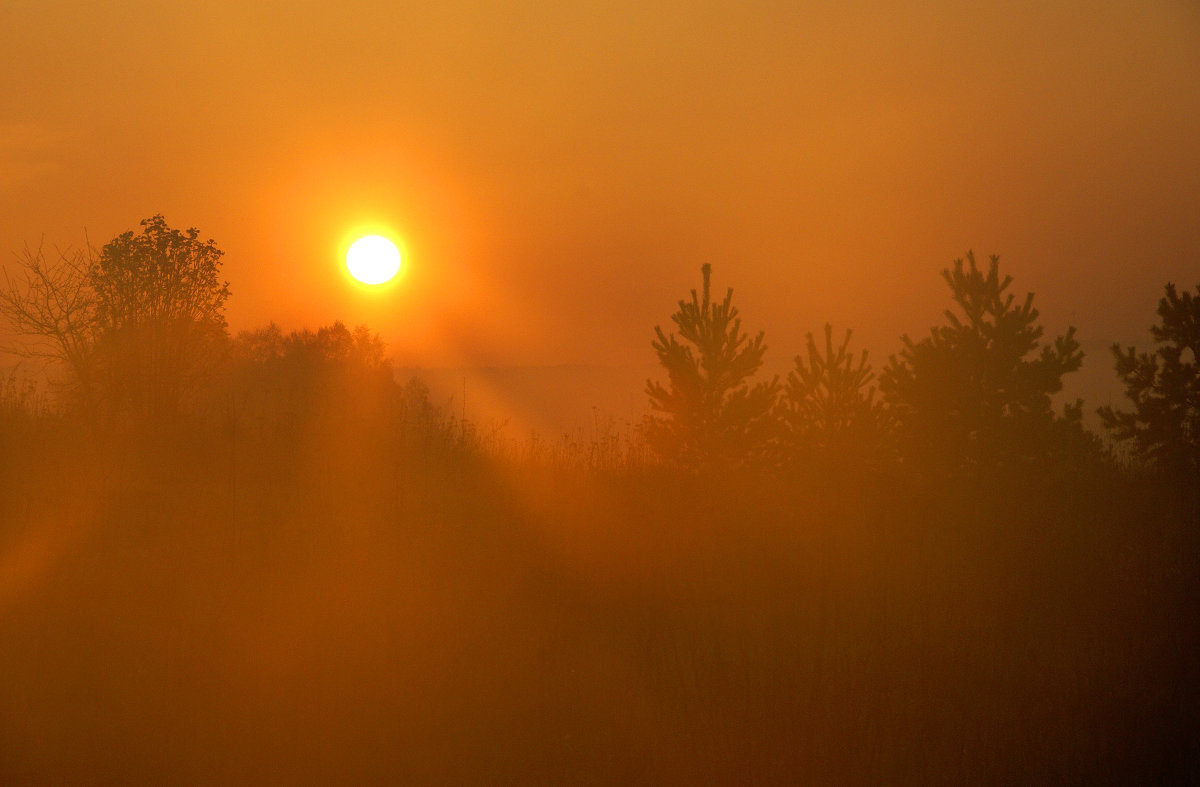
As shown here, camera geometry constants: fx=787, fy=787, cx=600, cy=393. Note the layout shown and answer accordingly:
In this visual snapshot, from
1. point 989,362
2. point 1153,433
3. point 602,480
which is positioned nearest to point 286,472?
point 602,480

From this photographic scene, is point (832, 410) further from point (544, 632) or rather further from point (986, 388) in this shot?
point (544, 632)

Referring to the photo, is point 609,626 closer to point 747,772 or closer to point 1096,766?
point 747,772

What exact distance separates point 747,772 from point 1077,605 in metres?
4.19

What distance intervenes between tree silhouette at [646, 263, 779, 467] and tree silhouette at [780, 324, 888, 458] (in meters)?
0.45

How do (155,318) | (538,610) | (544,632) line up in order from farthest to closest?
(155,318), (538,610), (544,632)

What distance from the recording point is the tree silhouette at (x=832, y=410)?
43.3 feet

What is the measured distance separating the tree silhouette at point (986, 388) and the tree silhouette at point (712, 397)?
95.6 inches

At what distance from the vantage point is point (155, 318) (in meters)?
13.0

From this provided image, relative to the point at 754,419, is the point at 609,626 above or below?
below

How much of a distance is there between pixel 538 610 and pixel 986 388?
1032 centimetres

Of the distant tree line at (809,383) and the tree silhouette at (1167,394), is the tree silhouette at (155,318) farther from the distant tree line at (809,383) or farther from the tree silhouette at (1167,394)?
the tree silhouette at (1167,394)

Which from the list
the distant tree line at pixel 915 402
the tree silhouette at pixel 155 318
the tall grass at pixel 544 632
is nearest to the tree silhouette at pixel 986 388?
the distant tree line at pixel 915 402

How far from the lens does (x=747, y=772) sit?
4344 millimetres

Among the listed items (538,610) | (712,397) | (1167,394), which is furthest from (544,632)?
(1167,394)
